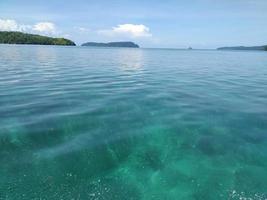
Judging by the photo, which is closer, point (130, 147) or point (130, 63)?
point (130, 147)

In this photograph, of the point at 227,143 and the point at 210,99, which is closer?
the point at 227,143

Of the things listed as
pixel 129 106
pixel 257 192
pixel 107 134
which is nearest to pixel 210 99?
pixel 129 106

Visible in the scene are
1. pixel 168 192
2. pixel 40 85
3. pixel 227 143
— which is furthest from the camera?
pixel 40 85

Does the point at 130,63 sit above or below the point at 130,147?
below

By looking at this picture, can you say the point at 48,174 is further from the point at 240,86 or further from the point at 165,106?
the point at 240,86

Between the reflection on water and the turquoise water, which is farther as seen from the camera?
the reflection on water

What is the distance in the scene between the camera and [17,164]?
9.25 meters

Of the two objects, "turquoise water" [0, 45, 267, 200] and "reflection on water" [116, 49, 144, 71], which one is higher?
"turquoise water" [0, 45, 267, 200]

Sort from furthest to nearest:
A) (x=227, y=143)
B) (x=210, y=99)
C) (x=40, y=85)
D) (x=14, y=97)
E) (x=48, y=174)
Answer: (x=40, y=85), (x=210, y=99), (x=14, y=97), (x=227, y=143), (x=48, y=174)

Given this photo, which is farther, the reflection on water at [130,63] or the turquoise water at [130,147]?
the reflection on water at [130,63]

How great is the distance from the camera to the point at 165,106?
17297 mm

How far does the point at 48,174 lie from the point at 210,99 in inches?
558

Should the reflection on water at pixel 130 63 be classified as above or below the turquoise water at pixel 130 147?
below

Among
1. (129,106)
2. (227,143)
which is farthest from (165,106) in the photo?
(227,143)
